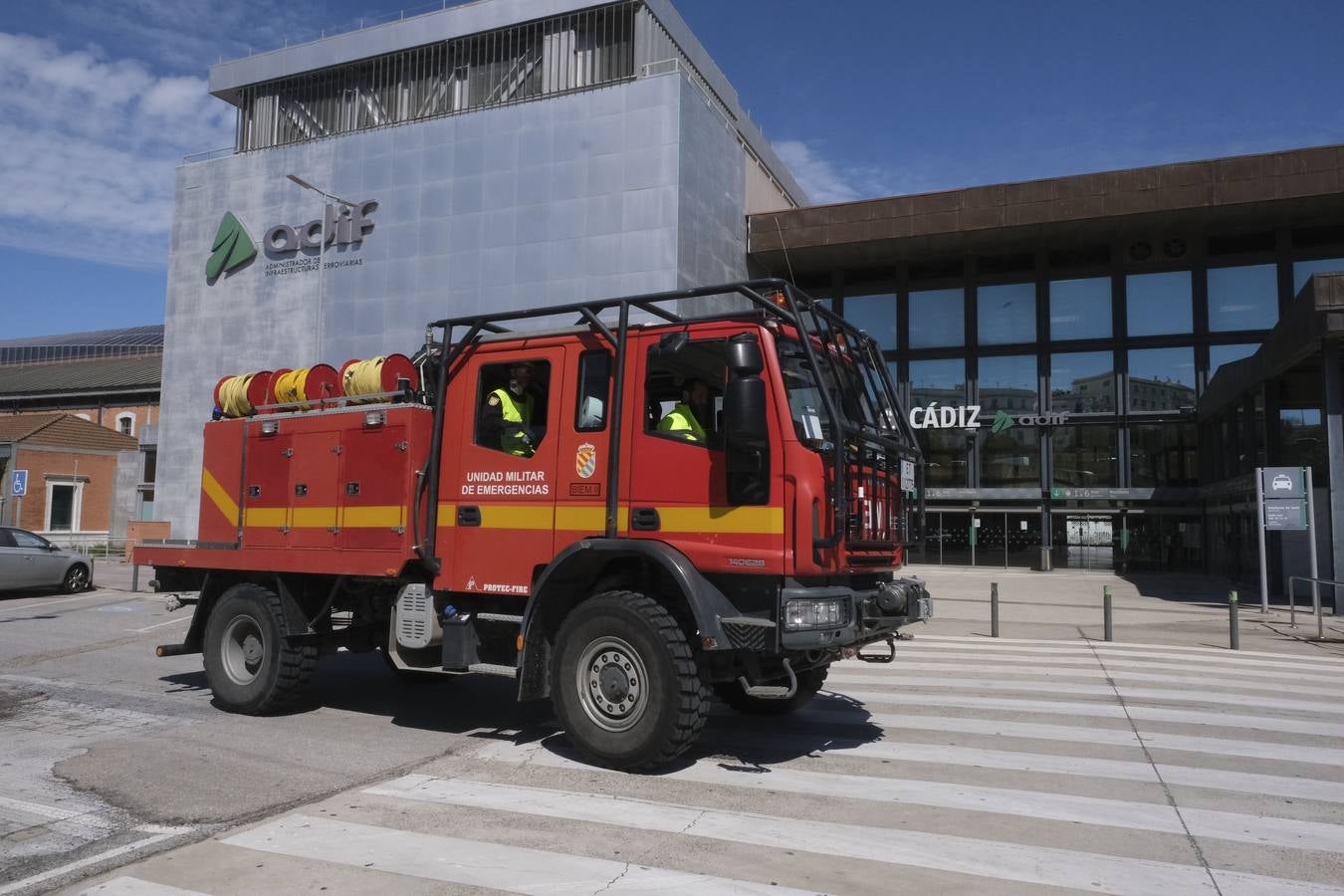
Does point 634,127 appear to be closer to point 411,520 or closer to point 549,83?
point 549,83

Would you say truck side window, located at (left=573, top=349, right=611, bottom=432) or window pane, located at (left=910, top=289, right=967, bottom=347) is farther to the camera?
window pane, located at (left=910, top=289, right=967, bottom=347)

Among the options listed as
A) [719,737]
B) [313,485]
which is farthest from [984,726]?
[313,485]

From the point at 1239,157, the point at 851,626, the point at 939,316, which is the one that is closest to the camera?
the point at 851,626

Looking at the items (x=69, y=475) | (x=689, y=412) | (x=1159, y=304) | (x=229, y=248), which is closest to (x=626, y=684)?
(x=689, y=412)

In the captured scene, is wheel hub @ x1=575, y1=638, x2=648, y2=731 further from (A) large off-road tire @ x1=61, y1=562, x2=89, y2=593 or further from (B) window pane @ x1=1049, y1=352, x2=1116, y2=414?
(B) window pane @ x1=1049, y1=352, x2=1116, y2=414

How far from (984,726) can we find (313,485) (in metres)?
6.08

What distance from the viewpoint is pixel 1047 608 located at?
19.8 m

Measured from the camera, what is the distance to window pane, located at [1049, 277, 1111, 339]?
34312 millimetres

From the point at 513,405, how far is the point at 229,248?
121 ft

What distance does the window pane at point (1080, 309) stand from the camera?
34.3 metres

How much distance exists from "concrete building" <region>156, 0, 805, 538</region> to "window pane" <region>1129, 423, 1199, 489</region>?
15.7 metres

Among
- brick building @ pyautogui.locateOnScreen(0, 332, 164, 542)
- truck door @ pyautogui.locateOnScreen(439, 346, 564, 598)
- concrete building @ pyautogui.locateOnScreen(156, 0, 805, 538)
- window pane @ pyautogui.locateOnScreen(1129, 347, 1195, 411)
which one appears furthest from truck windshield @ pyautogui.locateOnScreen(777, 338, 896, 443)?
brick building @ pyautogui.locateOnScreen(0, 332, 164, 542)

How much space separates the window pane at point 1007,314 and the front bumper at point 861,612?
30.5 metres

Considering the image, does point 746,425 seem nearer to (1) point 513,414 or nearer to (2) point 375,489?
(1) point 513,414
